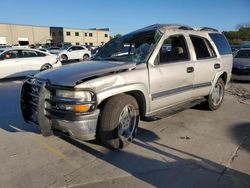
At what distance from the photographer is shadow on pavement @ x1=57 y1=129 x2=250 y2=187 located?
326 centimetres

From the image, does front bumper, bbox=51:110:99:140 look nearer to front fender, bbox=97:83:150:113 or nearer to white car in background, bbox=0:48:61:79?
front fender, bbox=97:83:150:113

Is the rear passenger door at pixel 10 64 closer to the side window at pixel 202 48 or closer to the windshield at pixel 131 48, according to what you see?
the windshield at pixel 131 48

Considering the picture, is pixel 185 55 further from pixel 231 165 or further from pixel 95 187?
pixel 95 187

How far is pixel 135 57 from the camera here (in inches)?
186

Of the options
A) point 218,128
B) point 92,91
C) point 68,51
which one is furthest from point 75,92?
point 68,51

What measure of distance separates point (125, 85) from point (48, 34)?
260 feet

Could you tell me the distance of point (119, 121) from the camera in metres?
4.06

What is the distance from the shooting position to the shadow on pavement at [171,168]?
3.26 meters

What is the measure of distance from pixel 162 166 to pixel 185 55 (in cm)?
249

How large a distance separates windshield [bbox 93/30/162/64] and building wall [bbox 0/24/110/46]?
68.6m

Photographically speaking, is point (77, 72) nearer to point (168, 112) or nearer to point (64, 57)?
point (168, 112)

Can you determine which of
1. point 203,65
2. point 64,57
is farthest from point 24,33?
point 203,65

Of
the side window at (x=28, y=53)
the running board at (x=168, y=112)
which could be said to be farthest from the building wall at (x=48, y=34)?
the running board at (x=168, y=112)

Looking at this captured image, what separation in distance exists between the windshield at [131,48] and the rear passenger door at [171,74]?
191 millimetres
